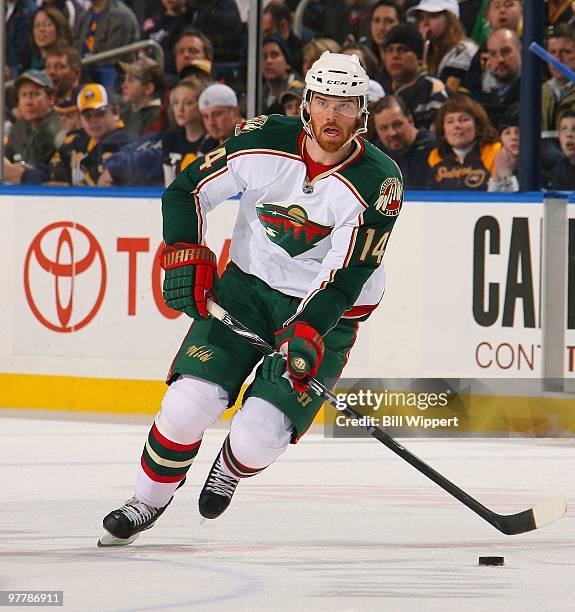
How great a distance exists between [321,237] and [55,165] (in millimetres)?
5130

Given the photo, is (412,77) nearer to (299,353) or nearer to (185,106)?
(185,106)

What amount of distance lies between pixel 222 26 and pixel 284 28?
1.52ft

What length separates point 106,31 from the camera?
903cm

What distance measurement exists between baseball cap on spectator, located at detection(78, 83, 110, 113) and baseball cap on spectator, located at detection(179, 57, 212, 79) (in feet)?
1.86

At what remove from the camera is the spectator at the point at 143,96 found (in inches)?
339

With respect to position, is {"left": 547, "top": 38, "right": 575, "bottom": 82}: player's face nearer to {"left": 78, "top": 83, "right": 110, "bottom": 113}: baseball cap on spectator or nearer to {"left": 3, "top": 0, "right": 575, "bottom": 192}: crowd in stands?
{"left": 3, "top": 0, "right": 575, "bottom": 192}: crowd in stands

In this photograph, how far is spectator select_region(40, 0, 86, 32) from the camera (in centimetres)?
918

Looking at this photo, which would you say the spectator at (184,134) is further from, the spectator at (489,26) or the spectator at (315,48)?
the spectator at (489,26)

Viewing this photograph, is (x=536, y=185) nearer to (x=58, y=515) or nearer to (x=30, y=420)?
(x=30, y=420)

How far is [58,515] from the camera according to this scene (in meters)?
4.52

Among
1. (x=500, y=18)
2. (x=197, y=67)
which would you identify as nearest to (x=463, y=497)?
(x=500, y=18)

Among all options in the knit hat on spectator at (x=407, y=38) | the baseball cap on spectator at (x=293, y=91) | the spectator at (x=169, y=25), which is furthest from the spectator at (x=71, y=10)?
the knit hat on spectator at (x=407, y=38)

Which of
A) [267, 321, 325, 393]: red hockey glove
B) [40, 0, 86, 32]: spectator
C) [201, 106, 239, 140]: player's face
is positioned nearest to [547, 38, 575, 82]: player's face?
[201, 106, 239, 140]: player's face

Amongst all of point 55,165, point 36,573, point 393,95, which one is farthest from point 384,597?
point 55,165
